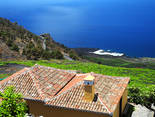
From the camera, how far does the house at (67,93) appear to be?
1275 centimetres

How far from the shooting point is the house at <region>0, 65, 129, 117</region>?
12750 millimetres

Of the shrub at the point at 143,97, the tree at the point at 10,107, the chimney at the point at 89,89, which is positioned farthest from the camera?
the shrub at the point at 143,97

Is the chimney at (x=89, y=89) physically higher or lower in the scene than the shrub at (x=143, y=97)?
higher

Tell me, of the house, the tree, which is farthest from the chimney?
the tree

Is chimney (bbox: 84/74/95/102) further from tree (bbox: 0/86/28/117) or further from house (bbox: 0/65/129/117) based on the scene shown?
tree (bbox: 0/86/28/117)

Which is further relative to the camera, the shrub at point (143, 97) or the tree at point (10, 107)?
the shrub at point (143, 97)

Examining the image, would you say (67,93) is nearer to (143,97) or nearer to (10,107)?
(10,107)

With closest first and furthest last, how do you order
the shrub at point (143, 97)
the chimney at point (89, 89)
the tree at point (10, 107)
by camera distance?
the tree at point (10, 107) < the chimney at point (89, 89) < the shrub at point (143, 97)

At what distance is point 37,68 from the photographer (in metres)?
17.0

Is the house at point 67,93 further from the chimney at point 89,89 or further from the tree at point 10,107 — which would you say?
the tree at point 10,107

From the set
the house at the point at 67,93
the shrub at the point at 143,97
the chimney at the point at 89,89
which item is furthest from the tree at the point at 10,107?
the shrub at the point at 143,97

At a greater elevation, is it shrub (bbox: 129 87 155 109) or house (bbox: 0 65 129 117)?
house (bbox: 0 65 129 117)

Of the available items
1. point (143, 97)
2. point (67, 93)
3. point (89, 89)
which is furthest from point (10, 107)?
point (143, 97)

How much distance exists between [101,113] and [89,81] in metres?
1.97
